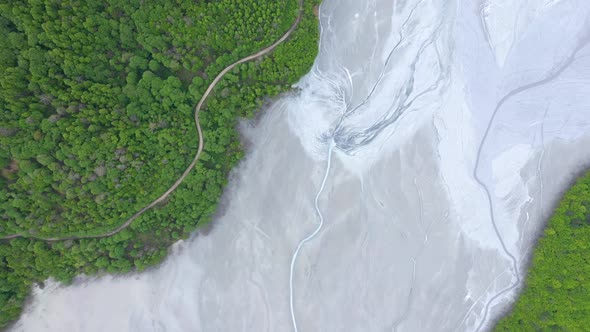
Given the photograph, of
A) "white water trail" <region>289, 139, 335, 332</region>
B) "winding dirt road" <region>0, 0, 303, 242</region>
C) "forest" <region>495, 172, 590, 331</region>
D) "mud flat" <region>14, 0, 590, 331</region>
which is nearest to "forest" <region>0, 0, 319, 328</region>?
"winding dirt road" <region>0, 0, 303, 242</region>

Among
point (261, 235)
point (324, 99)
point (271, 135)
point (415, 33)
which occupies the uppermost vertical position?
point (415, 33)

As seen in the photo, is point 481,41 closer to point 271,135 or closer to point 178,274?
point 271,135

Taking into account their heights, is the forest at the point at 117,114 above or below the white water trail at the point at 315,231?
above

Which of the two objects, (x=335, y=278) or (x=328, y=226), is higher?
(x=328, y=226)

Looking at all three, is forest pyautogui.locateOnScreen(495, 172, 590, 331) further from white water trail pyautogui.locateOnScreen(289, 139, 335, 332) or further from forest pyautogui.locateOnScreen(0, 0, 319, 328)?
forest pyautogui.locateOnScreen(0, 0, 319, 328)

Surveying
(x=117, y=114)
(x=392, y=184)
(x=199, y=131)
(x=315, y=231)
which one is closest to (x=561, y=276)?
(x=392, y=184)

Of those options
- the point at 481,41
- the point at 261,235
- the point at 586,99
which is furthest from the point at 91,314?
the point at 586,99

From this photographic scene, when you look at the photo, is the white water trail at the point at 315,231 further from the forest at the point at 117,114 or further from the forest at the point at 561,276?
the forest at the point at 561,276

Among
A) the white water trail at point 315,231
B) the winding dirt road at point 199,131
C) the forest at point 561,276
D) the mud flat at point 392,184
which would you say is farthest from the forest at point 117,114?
the forest at point 561,276
